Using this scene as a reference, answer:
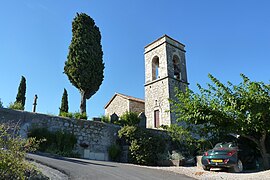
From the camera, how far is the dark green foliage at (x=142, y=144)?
35.6 feet

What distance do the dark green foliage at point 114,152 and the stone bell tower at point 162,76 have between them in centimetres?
821

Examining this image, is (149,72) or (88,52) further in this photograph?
(149,72)

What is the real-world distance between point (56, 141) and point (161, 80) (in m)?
12.5

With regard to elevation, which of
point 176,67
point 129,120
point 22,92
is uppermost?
point 176,67

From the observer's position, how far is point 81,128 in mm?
11156

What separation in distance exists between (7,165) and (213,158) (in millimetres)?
7523

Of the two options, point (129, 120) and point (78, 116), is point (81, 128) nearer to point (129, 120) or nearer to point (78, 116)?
point (78, 116)

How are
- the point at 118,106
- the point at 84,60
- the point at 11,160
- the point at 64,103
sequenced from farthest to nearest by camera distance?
1. the point at 118,106
2. the point at 64,103
3. the point at 84,60
4. the point at 11,160

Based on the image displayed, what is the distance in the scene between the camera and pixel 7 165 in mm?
3863

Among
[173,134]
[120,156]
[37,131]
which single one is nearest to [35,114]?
[37,131]

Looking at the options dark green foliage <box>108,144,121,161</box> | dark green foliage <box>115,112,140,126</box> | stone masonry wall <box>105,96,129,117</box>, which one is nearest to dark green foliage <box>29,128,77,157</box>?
dark green foliage <box>108,144,121,161</box>

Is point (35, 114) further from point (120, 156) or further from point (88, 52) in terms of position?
point (88, 52)

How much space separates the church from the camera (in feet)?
65.7

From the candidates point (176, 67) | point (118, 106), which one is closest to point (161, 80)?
point (176, 67)
